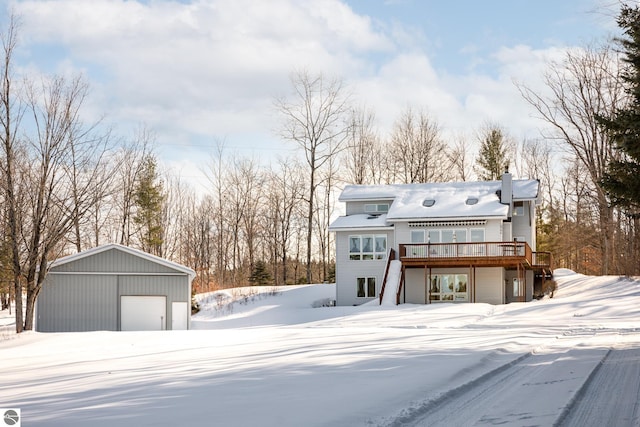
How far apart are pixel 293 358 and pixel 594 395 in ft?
18.1

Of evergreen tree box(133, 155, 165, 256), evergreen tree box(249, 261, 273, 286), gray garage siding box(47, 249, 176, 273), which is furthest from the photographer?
evergreen tree box(133, 155, 165, 256)

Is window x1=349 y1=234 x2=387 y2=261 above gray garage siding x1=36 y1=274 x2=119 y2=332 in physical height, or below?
above

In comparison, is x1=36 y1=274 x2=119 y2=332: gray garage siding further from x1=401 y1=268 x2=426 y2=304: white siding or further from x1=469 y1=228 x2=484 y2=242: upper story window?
x1=469 y1=228 x2=484 y2=242: upper story window

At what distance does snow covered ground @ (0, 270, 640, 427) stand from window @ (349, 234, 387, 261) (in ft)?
56.5

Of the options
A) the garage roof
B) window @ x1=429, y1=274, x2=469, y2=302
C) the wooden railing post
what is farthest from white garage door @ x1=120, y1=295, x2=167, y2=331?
window @ x1=429, y1=274, x2=469, y2=302

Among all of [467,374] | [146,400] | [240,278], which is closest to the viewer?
[146,400]

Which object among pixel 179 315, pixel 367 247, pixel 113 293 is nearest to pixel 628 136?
pixel 179 315

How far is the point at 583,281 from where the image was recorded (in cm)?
3856

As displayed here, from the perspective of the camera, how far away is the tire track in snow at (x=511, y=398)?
23.0ft

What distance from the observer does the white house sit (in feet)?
113

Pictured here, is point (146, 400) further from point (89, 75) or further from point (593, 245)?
point (593, 245)

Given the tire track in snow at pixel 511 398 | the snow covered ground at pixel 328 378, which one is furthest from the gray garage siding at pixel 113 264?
the tire track in snow at pixel 511 398

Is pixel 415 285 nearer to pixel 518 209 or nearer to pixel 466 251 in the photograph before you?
pixel 466 251

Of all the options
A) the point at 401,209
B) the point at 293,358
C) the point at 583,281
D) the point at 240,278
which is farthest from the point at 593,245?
the point at 293,358
